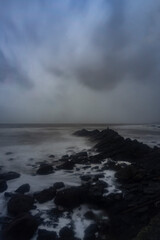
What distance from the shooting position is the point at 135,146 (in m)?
21.8

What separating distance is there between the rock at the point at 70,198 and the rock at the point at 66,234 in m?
2.01

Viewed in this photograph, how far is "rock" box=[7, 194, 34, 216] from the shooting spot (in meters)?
8.91

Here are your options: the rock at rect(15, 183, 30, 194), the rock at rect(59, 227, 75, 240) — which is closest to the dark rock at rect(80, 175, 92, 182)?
the rock at rect(15, 183, 30, 194)

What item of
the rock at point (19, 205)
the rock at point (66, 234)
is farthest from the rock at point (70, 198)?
the rock at point (66, 234)

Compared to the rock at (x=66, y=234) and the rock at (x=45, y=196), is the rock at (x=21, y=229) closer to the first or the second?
the rock at (x=66, y=234)

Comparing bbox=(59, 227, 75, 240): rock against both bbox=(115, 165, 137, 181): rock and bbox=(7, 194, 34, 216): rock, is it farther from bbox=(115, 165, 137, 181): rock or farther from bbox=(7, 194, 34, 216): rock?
bbox=(115, 165, 137, 181): rock

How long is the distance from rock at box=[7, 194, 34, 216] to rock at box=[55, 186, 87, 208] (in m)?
1.53

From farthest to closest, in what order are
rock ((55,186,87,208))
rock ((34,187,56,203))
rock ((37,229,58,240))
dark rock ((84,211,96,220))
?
rock ((34,187,56,203)) → rock ((55,186,87,208)) → dark rock ((84,211,96,220)) → rock ((37,229,58,240))

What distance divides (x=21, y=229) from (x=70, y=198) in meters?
3.09

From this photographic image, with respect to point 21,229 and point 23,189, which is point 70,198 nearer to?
point 21,229

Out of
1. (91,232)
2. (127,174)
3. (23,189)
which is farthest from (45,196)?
(127,174)

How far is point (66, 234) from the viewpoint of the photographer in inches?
289

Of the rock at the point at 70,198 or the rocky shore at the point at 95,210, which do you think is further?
the rock at the point at 70,198

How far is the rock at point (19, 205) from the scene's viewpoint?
351 inches
